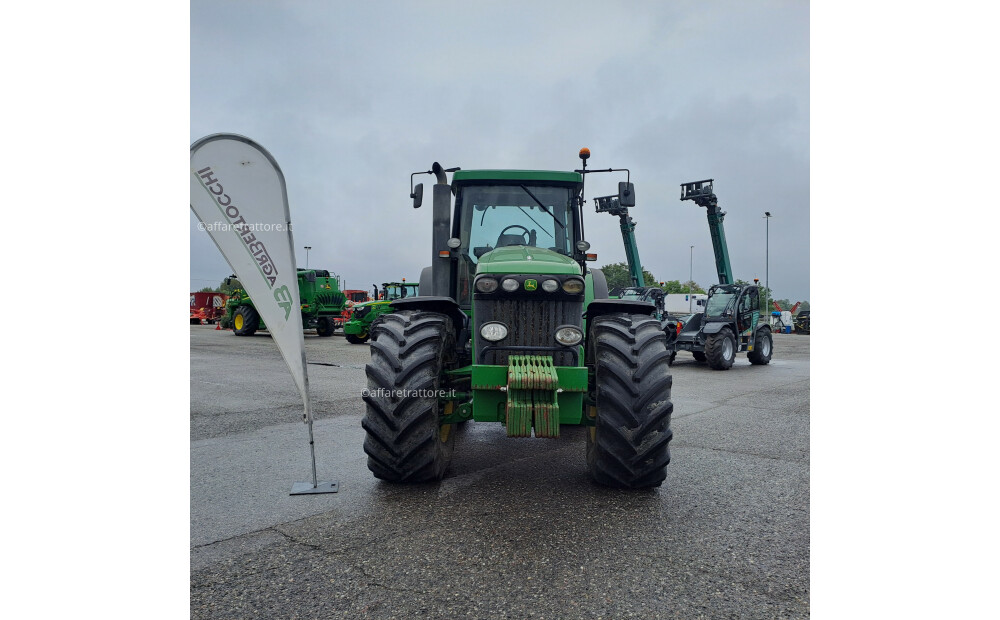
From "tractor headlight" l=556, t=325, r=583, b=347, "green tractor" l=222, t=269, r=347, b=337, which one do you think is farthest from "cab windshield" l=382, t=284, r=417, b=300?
"tractor headlight" l=556, t=325, r=583, b=347

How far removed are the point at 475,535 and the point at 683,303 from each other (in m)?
40.1

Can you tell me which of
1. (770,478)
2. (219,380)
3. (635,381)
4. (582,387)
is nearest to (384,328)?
(582,387)

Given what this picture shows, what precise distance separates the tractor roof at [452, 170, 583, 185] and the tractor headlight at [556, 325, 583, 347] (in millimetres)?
1727

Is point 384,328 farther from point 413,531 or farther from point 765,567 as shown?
point 765,567

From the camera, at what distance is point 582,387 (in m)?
3.91

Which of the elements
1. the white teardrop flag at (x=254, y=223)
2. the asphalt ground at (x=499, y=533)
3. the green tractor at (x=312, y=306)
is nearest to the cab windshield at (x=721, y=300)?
the asphalt ground at (x=499, y=533)

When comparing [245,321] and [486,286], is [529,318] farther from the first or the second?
[245,321]

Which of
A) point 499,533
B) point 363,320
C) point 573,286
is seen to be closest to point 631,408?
point 573,286

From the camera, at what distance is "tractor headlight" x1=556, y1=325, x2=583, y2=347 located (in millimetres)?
4086

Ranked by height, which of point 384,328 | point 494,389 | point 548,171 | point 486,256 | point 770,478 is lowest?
point 770,478

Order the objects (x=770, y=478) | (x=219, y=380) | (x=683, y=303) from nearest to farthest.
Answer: (x=770, y=478), (x=219, y=380), (x=683, y=303)

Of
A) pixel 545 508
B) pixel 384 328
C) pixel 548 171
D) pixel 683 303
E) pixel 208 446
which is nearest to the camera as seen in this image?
pixel 545 508

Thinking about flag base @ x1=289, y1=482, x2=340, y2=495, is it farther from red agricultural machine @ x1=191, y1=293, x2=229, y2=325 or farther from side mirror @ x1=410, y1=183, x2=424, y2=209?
red agricultural machine @ x1=191, y1=293, x2=229, y2=325

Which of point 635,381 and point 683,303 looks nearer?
point 635,381
